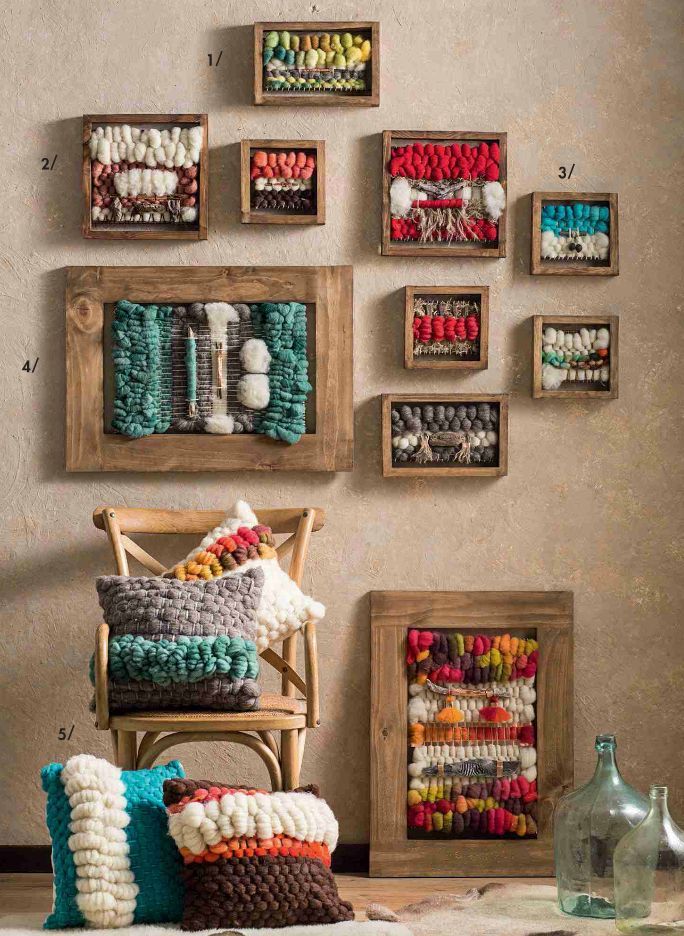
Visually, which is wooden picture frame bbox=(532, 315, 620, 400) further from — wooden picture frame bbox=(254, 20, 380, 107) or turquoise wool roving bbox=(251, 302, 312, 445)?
wooden picture frame bbox=(254, 20, 380, 107)

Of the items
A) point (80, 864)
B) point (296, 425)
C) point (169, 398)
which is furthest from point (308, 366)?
point (80, 864)

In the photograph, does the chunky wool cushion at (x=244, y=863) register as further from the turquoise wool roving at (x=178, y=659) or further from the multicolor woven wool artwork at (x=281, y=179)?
the multicolor woven wool artwork at (x=281, y=179)

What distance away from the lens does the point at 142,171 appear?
108 inches

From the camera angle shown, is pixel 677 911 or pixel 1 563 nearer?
pixel 677 911

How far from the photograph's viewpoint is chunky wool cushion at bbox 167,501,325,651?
96.6 inches

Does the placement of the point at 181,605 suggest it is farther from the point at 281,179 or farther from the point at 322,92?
the point at 322,92

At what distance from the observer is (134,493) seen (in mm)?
2799

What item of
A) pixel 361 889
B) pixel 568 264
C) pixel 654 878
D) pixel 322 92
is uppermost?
pixel 322 92

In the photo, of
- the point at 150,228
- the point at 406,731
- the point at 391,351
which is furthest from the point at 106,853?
the point at 150,228

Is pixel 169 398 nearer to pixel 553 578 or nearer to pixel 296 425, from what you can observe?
pixel 296 425

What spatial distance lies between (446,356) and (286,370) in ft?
1.39

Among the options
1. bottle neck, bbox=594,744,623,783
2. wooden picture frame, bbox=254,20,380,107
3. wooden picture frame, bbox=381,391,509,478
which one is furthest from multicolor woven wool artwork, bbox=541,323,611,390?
bottle neck, bbox=594,744,623,783

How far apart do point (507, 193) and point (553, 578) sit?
103cm

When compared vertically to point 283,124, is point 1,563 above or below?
below
